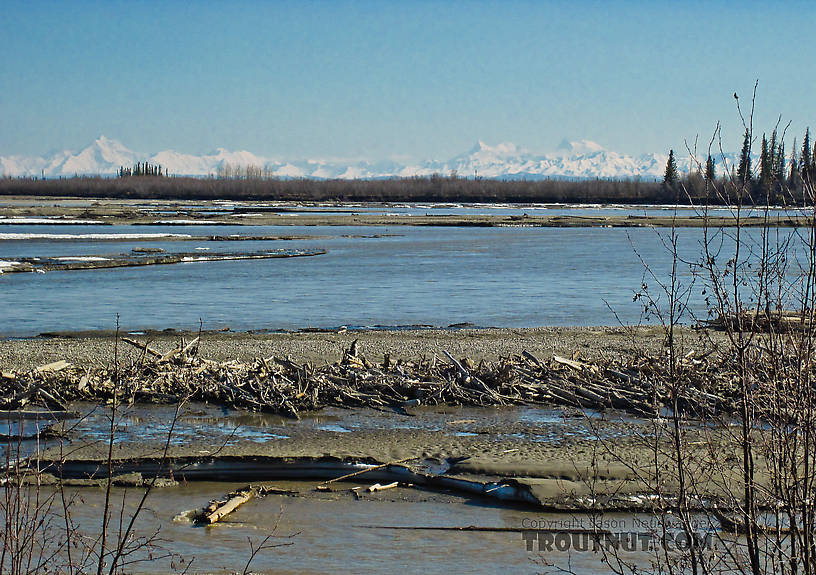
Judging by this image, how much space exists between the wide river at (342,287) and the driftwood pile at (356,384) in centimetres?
175

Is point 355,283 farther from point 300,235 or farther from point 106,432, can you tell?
point 300,235

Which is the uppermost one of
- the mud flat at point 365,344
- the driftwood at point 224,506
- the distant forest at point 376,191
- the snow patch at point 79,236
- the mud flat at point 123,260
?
the distant forest at point 376,191

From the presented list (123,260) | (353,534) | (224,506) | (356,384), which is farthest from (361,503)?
(123,260)

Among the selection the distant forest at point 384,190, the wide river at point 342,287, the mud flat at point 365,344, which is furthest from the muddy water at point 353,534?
the distant forest at point 384,190

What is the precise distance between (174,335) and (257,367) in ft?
16.2

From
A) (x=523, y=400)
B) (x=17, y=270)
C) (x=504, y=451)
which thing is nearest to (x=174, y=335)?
(x=523, y=400)

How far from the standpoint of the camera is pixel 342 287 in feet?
81.6

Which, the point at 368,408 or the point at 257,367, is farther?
the point at 257,367

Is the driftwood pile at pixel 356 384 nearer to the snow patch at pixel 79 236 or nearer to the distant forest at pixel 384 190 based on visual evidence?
the snow patch at pixel 79 236

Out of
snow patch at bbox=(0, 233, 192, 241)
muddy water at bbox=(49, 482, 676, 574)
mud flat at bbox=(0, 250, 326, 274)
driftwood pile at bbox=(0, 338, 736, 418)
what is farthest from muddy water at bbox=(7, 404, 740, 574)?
snow patch at bbox=(0, 233, 192, 241)

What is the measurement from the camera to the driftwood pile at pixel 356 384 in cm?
1088

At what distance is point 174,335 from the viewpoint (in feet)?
53.4

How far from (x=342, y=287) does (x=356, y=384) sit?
13524 mm

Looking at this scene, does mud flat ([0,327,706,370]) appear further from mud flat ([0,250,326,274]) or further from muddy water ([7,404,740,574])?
mud flat ([0,250,326,274])
